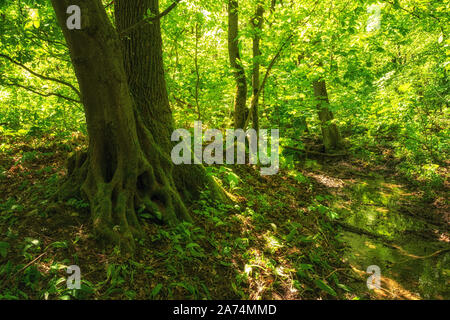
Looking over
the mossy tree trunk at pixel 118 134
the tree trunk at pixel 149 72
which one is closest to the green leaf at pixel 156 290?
the mossy tree trunk at pixel 118 134

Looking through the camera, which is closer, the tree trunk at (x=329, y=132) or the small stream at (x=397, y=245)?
the small stream at (x=397, y=245)

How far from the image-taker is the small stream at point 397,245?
4395 millimetres

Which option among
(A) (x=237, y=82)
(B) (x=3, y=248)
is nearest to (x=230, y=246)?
(B) (x=3, y=248)

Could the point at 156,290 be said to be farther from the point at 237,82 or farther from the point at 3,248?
the point at 237,82

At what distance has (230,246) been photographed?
430 cm

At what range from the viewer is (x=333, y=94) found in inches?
583

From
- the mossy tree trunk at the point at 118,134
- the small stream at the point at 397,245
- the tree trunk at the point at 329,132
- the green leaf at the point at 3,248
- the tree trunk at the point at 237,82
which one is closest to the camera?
the green leaf at the point at 3,248

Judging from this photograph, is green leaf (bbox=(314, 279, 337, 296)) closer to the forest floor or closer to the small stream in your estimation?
the forest floor

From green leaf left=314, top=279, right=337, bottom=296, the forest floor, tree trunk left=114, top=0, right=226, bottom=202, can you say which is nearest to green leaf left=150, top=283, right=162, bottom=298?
the forest floor

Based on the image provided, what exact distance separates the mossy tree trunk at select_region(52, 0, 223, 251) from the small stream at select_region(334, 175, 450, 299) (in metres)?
3.65

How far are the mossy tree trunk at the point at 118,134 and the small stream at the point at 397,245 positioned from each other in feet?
12.0

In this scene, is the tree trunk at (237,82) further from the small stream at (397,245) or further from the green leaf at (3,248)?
the green leaf at (3,248)

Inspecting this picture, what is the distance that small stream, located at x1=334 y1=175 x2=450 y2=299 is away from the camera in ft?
14.4

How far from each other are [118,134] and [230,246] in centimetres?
251
